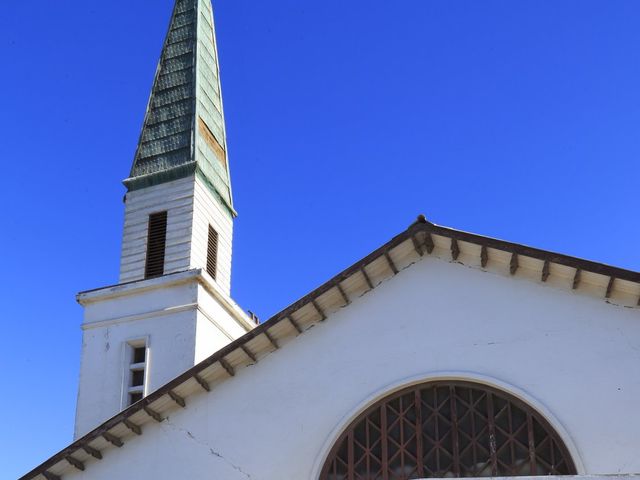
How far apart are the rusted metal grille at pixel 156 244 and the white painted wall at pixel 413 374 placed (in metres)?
8.95

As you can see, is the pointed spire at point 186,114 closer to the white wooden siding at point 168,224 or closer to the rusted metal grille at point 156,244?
the white wooden siding at point 168,224

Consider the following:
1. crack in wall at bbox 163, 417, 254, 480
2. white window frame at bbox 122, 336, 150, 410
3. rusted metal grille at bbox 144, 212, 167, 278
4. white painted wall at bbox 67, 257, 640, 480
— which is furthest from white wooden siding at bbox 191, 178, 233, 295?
white painted wall at bbox 67, 257, 640, 480

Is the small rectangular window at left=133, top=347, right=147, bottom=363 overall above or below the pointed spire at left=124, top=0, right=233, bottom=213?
below

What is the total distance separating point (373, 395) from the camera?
16.8 metres

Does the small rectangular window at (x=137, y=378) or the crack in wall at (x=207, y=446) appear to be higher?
the small rectangular window at (x=137, y=378)

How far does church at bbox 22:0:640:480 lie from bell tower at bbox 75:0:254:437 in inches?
263

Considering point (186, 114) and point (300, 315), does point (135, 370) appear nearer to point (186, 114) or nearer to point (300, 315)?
point (186, 114)

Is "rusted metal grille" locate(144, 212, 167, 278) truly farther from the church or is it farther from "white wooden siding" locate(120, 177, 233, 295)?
the church

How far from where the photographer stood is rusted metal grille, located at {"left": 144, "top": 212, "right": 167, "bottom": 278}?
86.6 feet

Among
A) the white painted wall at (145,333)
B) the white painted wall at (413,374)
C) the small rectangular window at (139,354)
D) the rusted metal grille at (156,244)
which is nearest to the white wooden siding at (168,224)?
the rusted metal grille at (156,244)

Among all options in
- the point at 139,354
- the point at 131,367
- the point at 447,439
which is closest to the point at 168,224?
the point at 139,354

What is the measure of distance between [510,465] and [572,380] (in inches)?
69.4

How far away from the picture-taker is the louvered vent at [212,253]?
2730 centimetres

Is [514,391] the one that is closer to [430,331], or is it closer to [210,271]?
[430,331]
